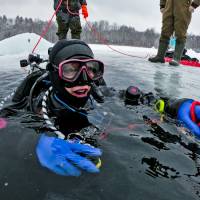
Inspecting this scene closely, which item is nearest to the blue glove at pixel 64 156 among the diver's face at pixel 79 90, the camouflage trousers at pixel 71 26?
the diver's face at pixel 79 90

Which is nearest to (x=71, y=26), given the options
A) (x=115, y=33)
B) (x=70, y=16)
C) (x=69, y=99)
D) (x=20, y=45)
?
(x=70, y=16)

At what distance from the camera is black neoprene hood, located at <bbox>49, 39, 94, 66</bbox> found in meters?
2.96

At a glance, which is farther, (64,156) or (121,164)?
(121,164)

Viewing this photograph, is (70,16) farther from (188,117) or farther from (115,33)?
(115,33)

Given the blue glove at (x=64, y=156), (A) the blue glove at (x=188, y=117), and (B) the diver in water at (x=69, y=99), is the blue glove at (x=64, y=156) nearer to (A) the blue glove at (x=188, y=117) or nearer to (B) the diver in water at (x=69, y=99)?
(B) the diver in water at (x=69, y=99)

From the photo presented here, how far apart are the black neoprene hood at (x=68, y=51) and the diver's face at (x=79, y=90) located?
0.30 metres

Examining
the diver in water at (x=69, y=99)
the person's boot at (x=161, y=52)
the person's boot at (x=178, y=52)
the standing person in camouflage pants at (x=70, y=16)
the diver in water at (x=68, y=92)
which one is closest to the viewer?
the diver in water at (x=69, y=99)

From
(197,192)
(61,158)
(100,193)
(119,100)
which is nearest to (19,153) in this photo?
(61,158)

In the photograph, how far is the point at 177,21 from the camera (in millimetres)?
7066

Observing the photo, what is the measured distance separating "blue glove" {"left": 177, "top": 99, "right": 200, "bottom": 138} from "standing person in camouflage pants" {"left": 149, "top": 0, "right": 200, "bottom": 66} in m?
4.24

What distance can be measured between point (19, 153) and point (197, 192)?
1.25 metres

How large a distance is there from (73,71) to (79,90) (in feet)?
0.57

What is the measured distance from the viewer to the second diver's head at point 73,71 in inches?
110

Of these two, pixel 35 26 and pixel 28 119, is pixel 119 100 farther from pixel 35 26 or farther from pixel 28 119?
pixel 35 26
